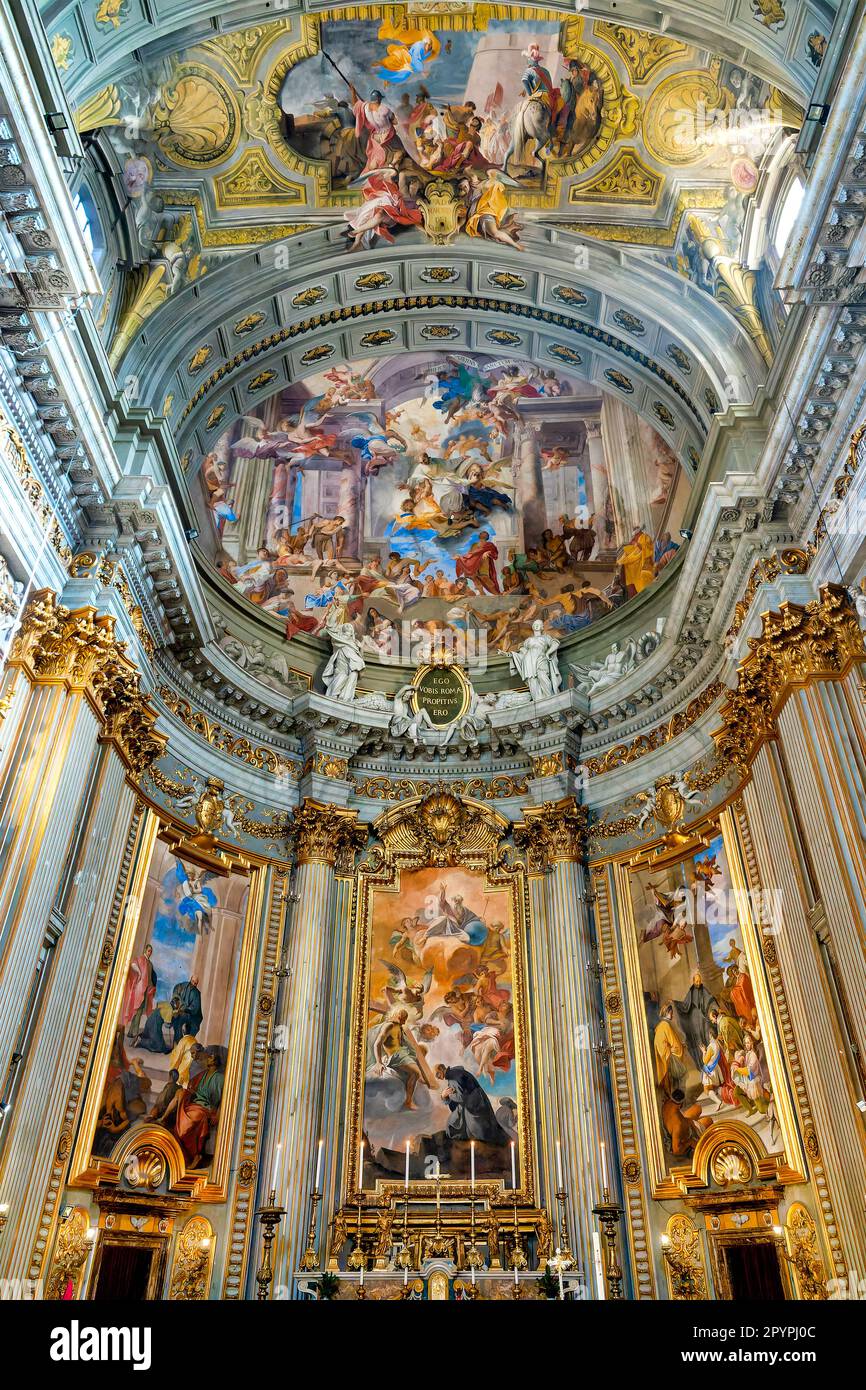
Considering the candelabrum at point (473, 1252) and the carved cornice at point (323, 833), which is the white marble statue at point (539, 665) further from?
the candelabrum at point (473, 1252)

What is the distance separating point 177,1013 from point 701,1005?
7986 mm

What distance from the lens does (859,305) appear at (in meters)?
11.1

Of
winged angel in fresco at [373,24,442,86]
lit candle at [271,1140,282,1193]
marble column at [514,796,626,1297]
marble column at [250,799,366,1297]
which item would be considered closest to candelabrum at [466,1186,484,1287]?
marble column at [514,796,626,1297]

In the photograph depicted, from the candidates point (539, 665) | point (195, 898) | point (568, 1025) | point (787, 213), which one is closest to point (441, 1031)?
point (568, 1025)

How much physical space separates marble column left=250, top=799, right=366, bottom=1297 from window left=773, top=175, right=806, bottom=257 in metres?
11.5

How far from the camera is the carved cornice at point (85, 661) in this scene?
12203 mm

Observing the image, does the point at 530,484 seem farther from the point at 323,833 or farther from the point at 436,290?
the point at 323,833

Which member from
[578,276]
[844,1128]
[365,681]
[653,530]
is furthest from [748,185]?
[844,1128]

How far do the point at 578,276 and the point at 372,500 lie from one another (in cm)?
627

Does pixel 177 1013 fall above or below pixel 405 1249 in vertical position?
above

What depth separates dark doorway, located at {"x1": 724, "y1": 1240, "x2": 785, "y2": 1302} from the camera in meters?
12.4

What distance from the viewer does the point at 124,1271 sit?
13.2 meters

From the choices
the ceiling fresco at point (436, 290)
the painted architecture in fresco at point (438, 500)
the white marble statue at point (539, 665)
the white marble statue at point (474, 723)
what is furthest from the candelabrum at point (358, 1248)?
the painted architecture in fresco at point (438, 500)

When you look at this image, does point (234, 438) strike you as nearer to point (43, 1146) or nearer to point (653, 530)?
point (653, 530)
